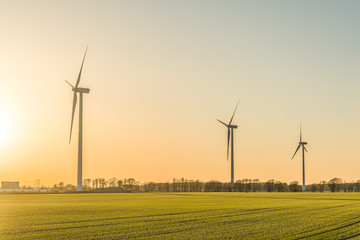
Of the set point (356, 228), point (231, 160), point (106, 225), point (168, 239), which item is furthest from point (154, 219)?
point (231, 160)

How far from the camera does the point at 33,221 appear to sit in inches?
1487

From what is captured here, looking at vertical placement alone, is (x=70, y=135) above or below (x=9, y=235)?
above

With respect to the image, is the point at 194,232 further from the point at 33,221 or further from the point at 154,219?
the point at 33,221

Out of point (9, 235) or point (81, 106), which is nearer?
point (9, 235)

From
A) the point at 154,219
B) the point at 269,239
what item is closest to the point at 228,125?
the point at 154,219

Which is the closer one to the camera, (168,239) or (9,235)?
(168,239)

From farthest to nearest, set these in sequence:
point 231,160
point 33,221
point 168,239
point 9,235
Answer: point 231,160, point 33,221, point 9,235, point 168,239

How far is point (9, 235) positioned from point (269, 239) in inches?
622

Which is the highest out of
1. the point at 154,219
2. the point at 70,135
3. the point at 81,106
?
the point at 81,106

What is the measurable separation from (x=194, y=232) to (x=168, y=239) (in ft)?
13.1

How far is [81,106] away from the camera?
4341 inches

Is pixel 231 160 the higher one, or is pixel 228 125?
pixel 228 125

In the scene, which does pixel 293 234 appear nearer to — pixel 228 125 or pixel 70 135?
pixel 70 135

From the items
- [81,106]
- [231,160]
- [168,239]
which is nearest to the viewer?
[168,239]
